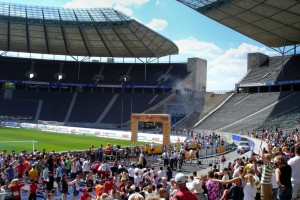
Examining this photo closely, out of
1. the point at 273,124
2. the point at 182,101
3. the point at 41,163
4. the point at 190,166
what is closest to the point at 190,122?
the point at 182,101

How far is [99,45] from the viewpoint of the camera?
72750 millimetres

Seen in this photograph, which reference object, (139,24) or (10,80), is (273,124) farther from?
(10,80)

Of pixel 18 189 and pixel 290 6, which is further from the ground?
pixel 290 6

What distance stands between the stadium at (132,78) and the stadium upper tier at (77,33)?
6.8 inches

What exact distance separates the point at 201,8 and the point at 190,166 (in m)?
22.6

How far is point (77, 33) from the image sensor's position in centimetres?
6681

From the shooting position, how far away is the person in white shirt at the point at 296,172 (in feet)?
26.6

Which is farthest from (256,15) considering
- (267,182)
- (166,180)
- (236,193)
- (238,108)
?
(236,193)

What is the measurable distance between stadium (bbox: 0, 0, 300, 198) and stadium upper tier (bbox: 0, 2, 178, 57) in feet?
0.57

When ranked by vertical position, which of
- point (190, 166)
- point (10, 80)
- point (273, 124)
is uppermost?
point (10, 80)

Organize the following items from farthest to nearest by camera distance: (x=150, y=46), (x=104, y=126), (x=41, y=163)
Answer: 1. (x=150, y=46)
2. (x=104, y=126)
3. (x=41, y=163)

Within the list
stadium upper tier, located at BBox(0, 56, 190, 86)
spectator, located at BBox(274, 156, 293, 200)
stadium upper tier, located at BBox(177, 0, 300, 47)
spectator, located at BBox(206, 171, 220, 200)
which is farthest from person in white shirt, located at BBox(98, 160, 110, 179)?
stadium upper tier, located at BBox(0, 56, 190, 86)

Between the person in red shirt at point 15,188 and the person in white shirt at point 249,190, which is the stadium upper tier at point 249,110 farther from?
the person in white shirt at point 249,190

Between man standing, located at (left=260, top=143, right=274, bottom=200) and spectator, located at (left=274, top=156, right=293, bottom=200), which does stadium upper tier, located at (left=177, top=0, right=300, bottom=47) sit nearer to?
man standing, located at (left=260, top=143, right=274, bottom=200)
